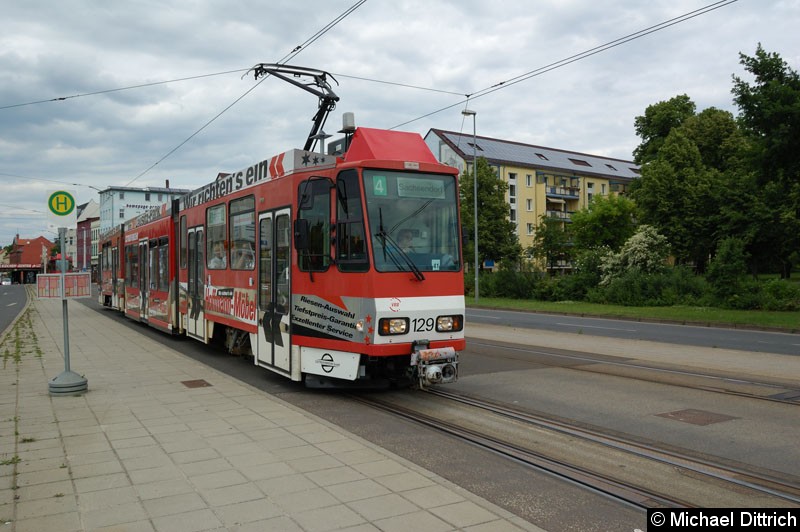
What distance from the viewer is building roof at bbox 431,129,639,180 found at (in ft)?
214

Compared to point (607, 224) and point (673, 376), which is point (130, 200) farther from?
point (673, 376)

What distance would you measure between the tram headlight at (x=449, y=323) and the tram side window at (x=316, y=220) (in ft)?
5.45

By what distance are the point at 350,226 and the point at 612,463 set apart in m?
4.19

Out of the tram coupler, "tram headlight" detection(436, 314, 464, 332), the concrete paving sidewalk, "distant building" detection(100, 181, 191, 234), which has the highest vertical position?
"distant building" detection(100, 181, 191, 234)

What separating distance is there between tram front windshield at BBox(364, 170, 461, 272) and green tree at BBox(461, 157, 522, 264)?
120ft

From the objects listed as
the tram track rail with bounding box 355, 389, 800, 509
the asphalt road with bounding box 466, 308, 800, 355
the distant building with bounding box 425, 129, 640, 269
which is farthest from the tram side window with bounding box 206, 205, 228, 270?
the distant building with bounding box 425, 129, 640, 269

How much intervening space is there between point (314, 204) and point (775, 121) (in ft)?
51.4

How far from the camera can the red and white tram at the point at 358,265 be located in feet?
27.1

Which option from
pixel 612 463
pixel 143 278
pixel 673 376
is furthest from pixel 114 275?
pixel 612 463

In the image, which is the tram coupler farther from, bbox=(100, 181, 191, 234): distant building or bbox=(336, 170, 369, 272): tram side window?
bbox=(100, 181, 191, 234): distant building

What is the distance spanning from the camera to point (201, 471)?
554 cm

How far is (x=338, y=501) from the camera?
4.79 m

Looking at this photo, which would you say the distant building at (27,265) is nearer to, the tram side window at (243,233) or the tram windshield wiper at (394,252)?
the tram side window at (243,233)

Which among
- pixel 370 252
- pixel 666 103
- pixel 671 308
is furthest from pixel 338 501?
pixel 666 103
